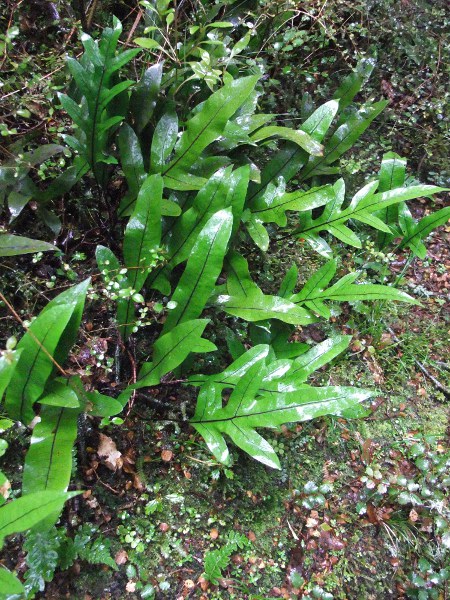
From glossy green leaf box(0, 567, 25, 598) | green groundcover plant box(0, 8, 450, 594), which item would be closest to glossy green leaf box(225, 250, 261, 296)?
green groundcover plant box(0, 8, 450, 594)

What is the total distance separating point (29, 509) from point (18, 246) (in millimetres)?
850

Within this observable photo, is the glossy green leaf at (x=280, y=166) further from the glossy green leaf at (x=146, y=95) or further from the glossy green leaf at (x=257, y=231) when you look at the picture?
the glossy green leaf at (x=146, y=95)

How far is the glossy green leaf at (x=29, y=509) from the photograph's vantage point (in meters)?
1.06

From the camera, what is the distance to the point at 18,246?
4.98ft

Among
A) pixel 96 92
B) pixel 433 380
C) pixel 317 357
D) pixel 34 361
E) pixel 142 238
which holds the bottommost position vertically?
pixel 433 380

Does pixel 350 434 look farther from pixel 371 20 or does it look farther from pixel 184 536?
pixel 371 20

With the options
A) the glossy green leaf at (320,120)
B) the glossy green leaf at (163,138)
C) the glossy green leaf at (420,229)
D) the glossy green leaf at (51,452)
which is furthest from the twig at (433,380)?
the glossy green leaf at (51,452)

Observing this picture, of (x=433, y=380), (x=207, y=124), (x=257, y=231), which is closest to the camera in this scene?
(x=207, y=124)

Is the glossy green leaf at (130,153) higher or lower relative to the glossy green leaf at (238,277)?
higher

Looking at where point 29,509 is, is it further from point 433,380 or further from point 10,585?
point 433,380

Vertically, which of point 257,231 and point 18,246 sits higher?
point 18,246

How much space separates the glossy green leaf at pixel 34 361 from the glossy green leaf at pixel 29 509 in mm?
366

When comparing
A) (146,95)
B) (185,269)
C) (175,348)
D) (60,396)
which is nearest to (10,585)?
(60,396)

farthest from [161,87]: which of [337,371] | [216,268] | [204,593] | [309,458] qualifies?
[204,593]
